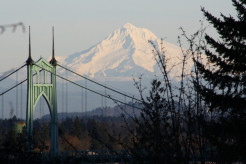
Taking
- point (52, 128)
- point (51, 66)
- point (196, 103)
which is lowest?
point (196, 103)

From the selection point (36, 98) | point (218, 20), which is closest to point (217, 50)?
point (218, 20)

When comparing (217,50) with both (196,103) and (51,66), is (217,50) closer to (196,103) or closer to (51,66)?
(196,103)

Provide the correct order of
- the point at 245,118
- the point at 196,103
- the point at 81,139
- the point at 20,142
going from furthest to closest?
the point at 81,139 → the point at 245,118 → the point at 20,142 → the point at 196,103

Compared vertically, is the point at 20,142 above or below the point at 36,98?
below

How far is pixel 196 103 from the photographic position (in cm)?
945

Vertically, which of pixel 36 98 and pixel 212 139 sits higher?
pixel 36 98

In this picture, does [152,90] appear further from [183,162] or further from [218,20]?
[218,20]

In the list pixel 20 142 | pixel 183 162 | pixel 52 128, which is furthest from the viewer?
pixel 52 128

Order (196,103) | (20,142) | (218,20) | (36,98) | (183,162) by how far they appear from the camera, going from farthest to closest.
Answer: (36,98) → (218,20) → (20,142) → (196,103) → (183,162)

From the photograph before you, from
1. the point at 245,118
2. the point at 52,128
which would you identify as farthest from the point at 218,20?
the point at 52,128

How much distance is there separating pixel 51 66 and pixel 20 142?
36890mm

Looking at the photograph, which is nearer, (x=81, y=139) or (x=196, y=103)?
(x=196, y=103)

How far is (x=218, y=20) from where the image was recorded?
78.0 feet

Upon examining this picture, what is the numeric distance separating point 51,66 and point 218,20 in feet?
84.4
